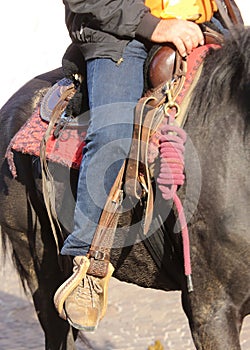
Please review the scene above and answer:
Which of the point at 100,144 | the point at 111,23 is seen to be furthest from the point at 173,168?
the point at 111,23

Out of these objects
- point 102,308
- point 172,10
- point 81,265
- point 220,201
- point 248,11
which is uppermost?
point 172,10

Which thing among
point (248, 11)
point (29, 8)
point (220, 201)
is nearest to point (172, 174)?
point (220, 201)

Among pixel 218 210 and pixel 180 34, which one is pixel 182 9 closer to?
pixel 180 34

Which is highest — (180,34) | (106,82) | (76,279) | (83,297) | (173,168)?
(180,34)

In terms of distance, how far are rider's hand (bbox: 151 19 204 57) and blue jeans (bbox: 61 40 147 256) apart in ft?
0.60

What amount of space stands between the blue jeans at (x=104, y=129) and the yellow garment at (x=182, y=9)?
0.18m

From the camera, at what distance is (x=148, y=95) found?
11.9 ft

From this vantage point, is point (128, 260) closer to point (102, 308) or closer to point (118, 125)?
point (102, 308)

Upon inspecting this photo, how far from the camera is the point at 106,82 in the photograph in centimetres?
364

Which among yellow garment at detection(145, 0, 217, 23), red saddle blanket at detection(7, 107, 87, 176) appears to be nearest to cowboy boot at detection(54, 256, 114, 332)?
red saddle blanket at detection(7, 107, 87, 176)

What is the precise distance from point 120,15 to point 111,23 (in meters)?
0.05

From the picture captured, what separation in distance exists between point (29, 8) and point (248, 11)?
4842mm

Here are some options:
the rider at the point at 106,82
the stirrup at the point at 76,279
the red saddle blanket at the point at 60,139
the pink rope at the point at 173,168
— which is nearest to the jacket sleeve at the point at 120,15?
the rider at the point at 106,82

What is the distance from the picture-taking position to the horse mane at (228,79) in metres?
3.37
